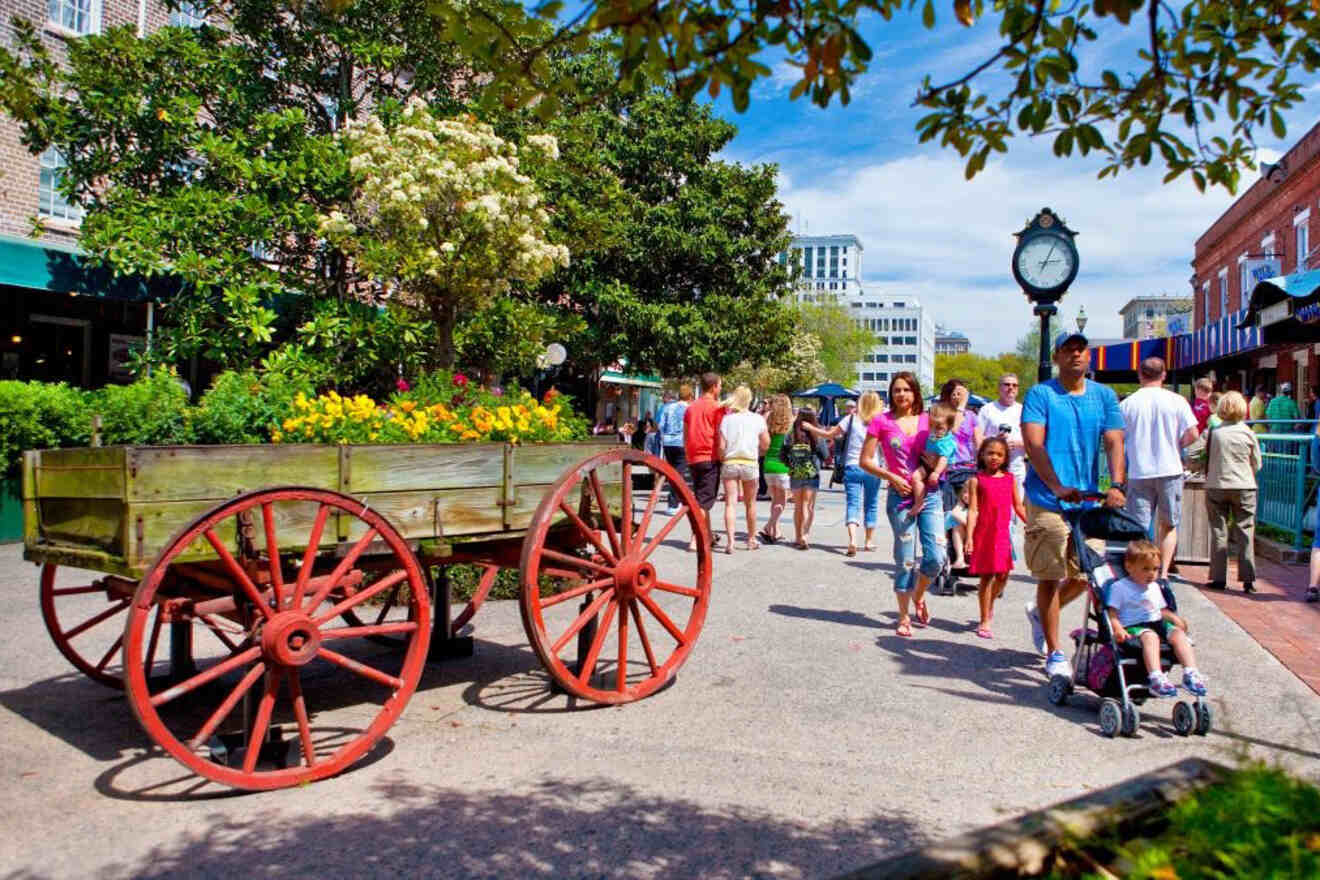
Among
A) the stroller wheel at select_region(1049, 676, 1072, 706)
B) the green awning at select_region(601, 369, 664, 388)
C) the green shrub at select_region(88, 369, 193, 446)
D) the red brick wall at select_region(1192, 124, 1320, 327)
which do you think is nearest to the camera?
the stroller wheel at select_region(1049, 676, 1072, 706)

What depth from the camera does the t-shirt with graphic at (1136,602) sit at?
496 cm

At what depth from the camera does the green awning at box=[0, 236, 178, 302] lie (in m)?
12.7

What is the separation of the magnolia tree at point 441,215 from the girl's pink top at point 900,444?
8082 mm

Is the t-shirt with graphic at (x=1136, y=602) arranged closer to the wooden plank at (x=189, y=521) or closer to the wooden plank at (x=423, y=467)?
the wooden plank at (x=423, y=467)

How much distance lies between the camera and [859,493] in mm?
10609

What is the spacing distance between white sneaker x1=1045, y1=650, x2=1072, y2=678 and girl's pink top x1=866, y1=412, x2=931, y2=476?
198cm

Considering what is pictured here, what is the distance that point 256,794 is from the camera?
387 centimetres

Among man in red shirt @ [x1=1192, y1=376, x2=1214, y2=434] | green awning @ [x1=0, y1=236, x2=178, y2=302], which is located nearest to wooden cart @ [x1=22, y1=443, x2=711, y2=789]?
green awning @ [x1=0, y1=236, x2=178, y2=302]

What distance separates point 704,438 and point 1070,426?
542 cm

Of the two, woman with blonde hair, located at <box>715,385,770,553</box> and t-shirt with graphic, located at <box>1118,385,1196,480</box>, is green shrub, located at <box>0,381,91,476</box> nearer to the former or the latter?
woman with blonde hair, located at <box>715,385,770,553</box>

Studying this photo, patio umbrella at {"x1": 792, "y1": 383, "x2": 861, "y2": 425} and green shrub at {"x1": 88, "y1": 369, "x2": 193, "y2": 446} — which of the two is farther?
patio umbrella at {"x1": 792, "y1": 383, "x2": 861, "y2": 425}

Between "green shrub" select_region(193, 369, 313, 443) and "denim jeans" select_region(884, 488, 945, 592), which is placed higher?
"green shrub" select_region(193, 369, 313, 443)

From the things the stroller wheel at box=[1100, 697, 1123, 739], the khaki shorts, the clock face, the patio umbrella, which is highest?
the clock face

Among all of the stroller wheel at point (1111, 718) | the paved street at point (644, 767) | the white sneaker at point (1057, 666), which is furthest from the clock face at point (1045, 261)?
the stroller wheel at point (1111, 718)
